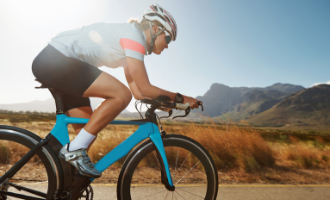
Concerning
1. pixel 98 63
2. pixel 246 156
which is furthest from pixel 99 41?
pixel 246 156

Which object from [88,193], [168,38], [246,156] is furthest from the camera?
[246,156]

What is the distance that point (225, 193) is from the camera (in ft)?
10.4

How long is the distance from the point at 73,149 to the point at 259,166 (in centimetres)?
438

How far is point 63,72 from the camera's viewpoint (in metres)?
1.75

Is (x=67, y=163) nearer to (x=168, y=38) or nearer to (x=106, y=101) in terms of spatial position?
(x=106, y=101)

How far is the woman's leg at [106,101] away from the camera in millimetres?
1739

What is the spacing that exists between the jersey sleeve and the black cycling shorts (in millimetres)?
324

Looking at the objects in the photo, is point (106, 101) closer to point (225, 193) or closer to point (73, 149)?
point (73, 149)

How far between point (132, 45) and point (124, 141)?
891mm

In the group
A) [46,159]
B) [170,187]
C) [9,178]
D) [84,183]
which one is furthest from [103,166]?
[9,178]

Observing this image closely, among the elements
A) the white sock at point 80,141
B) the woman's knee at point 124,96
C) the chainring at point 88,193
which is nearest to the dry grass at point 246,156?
the chainring at point 88,193

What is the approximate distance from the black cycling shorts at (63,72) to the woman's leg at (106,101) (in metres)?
0.06

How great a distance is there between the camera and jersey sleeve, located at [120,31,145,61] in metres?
1.71

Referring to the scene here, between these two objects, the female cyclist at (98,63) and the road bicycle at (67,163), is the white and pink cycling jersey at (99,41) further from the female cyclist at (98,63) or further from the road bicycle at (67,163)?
the road bicycle at (67,163)
